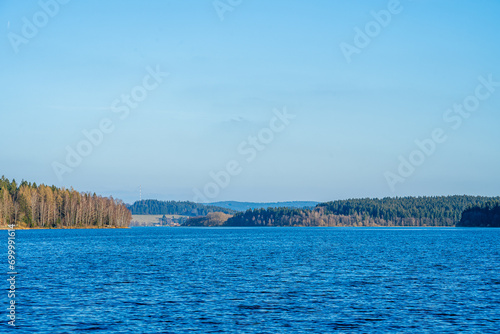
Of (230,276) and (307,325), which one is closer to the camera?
(307,325)

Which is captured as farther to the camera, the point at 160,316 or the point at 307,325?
the point at 160,316

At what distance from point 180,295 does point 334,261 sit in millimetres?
38991

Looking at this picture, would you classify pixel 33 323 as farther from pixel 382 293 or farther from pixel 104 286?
pixel 382 293

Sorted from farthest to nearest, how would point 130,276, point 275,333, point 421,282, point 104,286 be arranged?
point 130,276, point 421,282, point 104,286, point 275,333

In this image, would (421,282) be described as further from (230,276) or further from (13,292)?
(13,292)

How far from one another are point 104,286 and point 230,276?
15.0 meters

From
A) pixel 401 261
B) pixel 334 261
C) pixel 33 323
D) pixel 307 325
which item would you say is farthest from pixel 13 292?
pixel 401 261

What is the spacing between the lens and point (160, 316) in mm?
36219

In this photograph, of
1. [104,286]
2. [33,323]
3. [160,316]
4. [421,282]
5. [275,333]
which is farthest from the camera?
[421,282]

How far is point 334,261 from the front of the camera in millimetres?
79062

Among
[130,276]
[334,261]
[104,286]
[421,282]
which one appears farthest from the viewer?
[334,261]

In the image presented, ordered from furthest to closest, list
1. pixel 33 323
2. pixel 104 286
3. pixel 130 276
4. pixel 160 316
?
pixel 130 276 → pixel 104 286 → pixel 160 316 → pixel 33 323

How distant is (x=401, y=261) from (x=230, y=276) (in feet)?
109

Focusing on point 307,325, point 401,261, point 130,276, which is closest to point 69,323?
point 307,325
